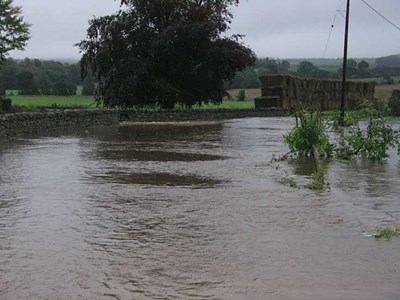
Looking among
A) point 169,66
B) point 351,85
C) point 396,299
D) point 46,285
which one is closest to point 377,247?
point 396,299

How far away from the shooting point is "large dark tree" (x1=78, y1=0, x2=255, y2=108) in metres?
36.2

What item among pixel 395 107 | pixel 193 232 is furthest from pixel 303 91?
pixel 193 232

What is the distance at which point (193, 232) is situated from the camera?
662cm

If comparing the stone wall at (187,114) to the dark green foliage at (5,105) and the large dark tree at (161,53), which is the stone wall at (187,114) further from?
the dark green foliage at (5,105)

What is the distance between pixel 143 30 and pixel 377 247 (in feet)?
109

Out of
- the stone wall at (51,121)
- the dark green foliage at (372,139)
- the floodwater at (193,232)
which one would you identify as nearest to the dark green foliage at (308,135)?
the dark green foliage at (372,139)

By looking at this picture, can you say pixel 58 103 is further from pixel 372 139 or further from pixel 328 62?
pixel 328 62

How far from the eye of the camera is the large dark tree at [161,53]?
119 feet

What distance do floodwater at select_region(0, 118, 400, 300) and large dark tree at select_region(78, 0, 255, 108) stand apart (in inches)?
955

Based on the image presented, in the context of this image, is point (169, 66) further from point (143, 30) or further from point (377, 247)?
point (377, 247)

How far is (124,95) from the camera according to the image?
36469mm

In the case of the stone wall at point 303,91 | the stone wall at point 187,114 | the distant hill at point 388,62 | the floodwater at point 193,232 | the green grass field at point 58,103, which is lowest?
the floodwater at point 193,232

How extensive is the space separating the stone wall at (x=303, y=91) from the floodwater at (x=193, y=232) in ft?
115

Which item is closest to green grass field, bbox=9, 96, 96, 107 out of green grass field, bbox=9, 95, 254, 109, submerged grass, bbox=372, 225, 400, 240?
green grass field, bbox=9, 95, 254, 109
